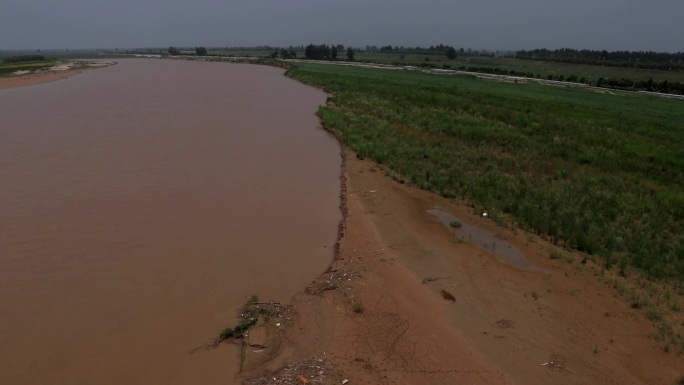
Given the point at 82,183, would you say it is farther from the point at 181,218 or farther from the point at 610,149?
the point at 610,149

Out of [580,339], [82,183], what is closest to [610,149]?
[580,339]

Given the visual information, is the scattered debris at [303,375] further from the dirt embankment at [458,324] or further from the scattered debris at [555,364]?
the scattered debris at [555,364]

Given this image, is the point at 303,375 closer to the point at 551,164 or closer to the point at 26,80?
the point at 551,164

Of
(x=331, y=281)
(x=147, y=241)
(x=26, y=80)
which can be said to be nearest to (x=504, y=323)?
(x=331, y=281)

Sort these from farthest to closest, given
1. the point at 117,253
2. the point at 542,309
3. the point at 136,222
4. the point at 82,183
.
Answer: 1. the point at 82,183
2. the point at 136,222
3. the point at 117,253
4. the point at 542,309

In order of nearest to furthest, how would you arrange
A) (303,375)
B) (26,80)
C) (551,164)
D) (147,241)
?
(303,375), (147,241), (551,164), (26,80)
